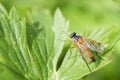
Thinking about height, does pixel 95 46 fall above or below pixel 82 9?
above

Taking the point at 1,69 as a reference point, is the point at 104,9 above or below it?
below

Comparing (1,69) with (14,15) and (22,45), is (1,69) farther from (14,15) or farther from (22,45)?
A: (14,15)

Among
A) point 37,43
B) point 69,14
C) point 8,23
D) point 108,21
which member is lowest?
point 108,21

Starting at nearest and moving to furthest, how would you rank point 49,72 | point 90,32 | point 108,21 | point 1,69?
point 1,69, point 49,72, point 90,32, point 108,21

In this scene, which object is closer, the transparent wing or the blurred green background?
the transparent wing

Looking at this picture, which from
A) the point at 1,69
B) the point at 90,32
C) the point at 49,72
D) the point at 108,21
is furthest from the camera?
the point at 108,21

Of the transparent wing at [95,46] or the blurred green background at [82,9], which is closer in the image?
the transparent wing at [95,46]

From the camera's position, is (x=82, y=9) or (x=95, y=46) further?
(x=82, y=9)

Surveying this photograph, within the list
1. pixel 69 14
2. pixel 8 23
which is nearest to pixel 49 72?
pixel 8 23

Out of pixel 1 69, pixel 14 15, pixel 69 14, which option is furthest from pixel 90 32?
pixel 69 14

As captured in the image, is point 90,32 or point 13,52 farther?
point 90,32
